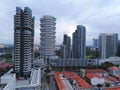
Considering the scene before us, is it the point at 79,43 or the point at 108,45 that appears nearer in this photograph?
the point at 79,43

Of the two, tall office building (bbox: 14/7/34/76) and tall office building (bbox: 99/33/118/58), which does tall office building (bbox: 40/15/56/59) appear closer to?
tall office building (bbox: 99/33/118/58)

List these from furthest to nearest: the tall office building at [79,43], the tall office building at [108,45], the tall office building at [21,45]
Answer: the tall office building at [108,45], the tall office building at [79,43], the tall office building at [21,45]

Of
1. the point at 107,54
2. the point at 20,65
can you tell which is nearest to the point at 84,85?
the point at 20,65

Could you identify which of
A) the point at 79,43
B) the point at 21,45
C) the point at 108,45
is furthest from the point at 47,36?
the point at 108,45

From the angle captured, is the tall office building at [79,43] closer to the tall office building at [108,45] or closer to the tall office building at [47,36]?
the tall office building at [47,36]

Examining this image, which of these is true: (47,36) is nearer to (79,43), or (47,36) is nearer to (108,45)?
(79,43)

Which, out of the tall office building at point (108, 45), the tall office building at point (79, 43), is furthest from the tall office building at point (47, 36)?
the tall office building at point (108, 45)

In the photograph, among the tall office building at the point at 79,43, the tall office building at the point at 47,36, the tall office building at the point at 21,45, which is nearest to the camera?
the tall office building at the point at 21,45
